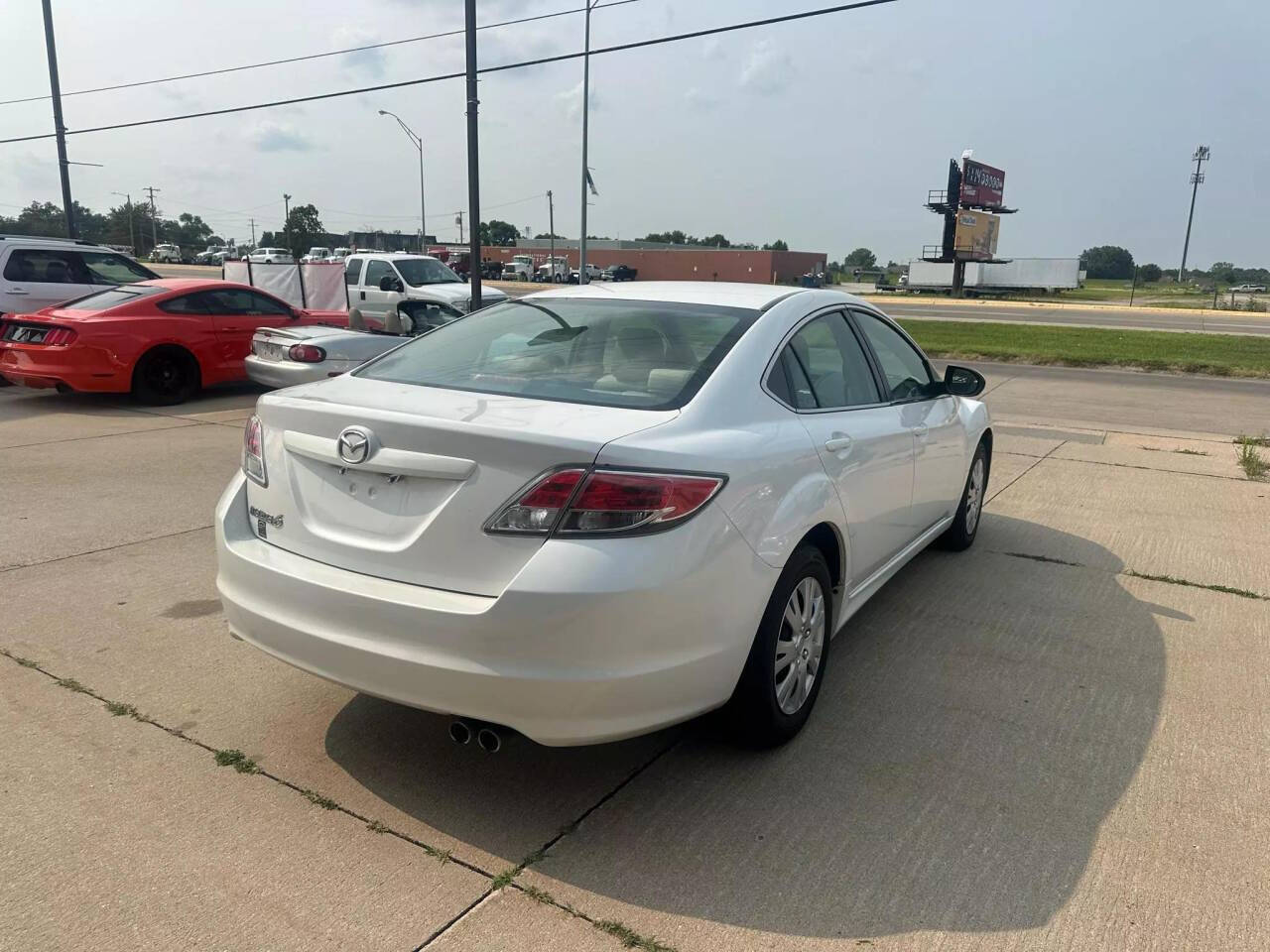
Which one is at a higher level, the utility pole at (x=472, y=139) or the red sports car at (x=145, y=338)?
the utility pole at (x=472, y=139)

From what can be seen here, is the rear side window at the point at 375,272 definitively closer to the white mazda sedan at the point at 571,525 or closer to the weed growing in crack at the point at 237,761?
the white mazda sedan at the point at 571,525

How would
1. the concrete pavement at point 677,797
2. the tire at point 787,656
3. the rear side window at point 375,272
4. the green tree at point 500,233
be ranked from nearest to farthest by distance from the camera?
the concrete pavement at point 677,797, the tire at point 787,656, the rear side window at point 375,272, the green tree at point 500,233

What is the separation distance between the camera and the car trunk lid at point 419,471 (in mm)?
2703

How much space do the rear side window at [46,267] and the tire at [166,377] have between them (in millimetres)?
3246

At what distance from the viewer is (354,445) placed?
288 cm

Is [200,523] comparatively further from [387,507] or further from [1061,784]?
[1061,784]

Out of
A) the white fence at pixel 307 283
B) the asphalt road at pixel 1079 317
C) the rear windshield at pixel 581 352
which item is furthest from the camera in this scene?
the asphalt road at pixel 1079 317

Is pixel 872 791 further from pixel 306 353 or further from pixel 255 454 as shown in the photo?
pixel 306 353

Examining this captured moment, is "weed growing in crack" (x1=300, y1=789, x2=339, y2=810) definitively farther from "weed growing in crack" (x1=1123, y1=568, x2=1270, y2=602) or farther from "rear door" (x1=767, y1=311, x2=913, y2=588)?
"weed growing in crack" (x1=1123, y1=568, x2=1270, y2=602)

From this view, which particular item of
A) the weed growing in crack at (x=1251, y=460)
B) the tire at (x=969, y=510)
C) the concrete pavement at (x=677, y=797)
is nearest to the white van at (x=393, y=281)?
the weed growing in crack at (x=1251, y=460)

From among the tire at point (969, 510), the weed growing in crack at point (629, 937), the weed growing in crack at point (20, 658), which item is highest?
the tire at point (969, 510)

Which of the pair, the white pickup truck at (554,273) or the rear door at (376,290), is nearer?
the rear door at (376,290)

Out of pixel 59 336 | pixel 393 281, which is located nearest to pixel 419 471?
pixel 59 336

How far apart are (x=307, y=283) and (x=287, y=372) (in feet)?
39.0
